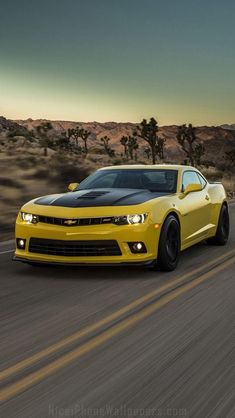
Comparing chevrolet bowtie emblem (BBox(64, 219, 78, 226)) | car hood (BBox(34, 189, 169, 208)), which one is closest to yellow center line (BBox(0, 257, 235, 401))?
car hood (BBox(34, 189, 169, 208))

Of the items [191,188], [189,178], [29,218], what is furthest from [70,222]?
[189,178]

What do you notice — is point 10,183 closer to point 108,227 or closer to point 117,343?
point 108,227

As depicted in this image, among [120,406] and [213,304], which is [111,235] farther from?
[120,406]

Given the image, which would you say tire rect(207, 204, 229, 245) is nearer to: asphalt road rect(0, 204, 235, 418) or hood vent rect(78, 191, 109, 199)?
asphalt road rect(0, 204, 235, 418)

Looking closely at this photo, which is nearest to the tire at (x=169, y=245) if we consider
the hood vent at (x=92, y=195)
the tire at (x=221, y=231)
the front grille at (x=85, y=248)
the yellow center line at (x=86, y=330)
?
the yellow center line at (x=86, y=330)

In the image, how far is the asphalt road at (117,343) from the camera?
3.93 metres

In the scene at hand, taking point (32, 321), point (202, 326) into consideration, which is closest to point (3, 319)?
point (32, 321)

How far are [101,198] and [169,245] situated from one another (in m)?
1.10

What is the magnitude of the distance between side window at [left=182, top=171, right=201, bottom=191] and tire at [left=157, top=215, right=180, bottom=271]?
1.06 metres

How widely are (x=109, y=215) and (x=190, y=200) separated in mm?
1953

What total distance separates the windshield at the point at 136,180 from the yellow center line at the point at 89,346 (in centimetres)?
213

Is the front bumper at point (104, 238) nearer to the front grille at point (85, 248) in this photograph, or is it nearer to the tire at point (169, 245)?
the front grille at point (85, 248)

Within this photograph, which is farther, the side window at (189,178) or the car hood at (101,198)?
the side window at (189,178)

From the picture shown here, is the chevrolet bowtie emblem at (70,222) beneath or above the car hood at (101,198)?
beneath
